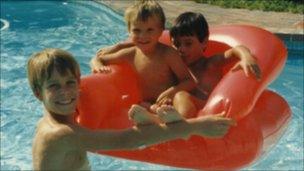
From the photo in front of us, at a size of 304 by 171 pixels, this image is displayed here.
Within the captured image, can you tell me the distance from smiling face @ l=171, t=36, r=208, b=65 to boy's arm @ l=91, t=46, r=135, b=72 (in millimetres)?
307

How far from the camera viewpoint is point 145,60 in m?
3.95

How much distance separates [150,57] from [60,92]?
4.83 ft

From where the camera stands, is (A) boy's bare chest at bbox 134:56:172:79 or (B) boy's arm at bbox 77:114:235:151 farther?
(A) boy's bare chest at bbox 134:56:172:79

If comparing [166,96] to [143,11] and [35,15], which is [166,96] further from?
[35,15]

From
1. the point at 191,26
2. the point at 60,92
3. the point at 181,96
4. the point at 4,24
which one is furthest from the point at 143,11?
the point at 4,24

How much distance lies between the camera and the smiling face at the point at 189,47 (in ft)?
12.8

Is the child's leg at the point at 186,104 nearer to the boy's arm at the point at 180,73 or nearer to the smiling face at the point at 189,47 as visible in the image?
the boy's arm at the point at 180,73

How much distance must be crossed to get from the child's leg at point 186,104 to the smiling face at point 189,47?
0.33 meters

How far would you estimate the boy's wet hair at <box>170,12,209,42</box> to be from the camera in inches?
152

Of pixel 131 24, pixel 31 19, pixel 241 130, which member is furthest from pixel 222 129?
pixel 31 19

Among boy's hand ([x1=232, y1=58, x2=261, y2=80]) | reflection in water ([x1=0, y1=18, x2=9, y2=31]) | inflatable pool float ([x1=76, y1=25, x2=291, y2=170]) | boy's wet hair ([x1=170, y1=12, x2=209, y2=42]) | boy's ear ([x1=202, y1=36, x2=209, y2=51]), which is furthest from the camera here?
reflection in water ([x1=0, y1=18, x2=9, y2=31])

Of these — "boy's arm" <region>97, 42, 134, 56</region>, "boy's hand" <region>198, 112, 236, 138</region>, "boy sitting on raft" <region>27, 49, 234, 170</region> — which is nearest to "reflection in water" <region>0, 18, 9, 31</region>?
"boy's arm" <region>97, 42, 134, 56</region>

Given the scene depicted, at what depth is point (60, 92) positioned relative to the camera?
251cm

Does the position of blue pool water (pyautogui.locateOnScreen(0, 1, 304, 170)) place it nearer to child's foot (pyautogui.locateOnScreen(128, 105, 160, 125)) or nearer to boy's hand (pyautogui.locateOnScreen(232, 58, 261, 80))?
boy's hand (pyautogui.locateOnScreen(232, 58, 261, 80))
